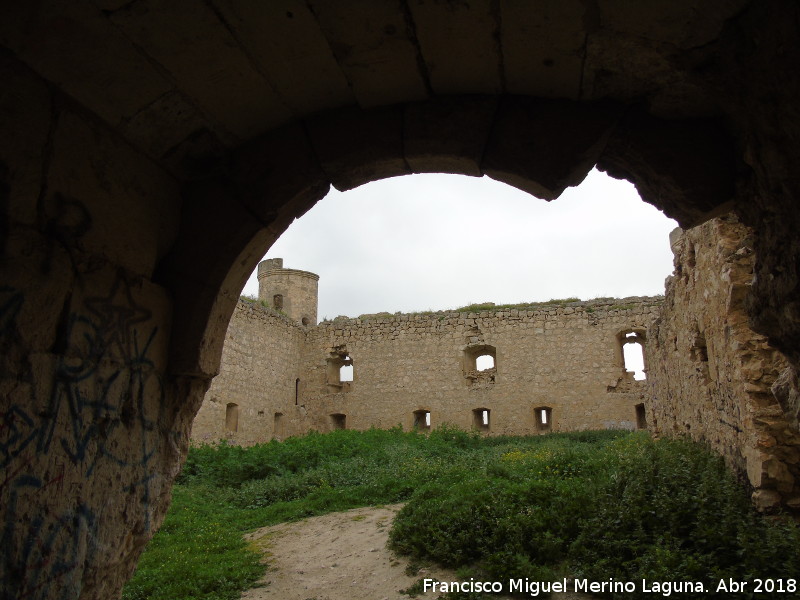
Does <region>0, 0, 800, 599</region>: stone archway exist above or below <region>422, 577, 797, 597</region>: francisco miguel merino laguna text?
above

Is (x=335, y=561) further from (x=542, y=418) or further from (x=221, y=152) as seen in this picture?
(x=542, y=418)

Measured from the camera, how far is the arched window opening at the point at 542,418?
1692 centimetres

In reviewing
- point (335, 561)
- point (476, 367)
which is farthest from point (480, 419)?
point (335, 561)

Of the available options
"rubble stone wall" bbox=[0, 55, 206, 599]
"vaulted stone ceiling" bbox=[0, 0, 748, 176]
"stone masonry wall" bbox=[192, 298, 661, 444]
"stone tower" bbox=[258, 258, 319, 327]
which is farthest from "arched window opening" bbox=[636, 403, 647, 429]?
"rubble stone wall" bbox=[0, 55, 206, 599]

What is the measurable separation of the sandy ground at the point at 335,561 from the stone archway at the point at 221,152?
231 centimetres

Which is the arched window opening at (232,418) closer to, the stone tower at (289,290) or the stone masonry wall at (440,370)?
the stone masonry wall at (440,370)

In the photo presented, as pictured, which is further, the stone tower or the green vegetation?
the stone tower

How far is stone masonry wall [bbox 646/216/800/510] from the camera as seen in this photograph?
4480 millimetres

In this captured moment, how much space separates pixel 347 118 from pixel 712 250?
13.9 ft

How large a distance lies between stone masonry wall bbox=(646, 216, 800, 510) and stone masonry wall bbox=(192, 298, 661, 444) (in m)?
8.67

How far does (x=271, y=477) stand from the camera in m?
10.3

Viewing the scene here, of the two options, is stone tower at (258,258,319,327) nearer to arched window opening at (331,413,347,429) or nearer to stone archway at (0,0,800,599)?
arched window opening at (331,413,347,429)

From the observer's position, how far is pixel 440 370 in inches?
708

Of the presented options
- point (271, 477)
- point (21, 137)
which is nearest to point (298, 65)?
point (21, 137)
